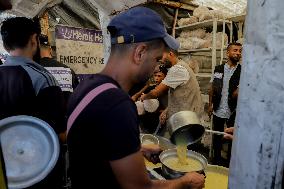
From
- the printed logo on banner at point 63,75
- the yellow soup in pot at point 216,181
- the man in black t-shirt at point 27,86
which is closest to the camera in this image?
the yellow soup in pot at point 216,181

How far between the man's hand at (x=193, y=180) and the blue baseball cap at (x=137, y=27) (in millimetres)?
803

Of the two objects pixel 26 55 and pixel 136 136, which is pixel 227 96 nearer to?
pixel 26 55

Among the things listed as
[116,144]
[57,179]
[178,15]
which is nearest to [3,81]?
[57,179]

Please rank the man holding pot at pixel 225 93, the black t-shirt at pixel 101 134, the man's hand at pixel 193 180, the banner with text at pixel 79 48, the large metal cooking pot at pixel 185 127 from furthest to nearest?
the man holding pot at pixel 225 93 → the banner with text at pixel 79 48 → the large metal cooking pot at pixel 185 127 → the man's hand at pixel 193 180 → the black t-shirt at pixel 101 134

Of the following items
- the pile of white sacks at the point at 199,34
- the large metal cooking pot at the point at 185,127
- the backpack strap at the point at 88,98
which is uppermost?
the pile of white sacks at the point at 199,34

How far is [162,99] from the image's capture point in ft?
15.9

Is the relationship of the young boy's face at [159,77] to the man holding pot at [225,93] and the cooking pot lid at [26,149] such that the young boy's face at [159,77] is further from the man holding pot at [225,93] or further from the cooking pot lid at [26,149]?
the cooking pot lid at [26,149]

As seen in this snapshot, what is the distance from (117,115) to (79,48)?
3883 mm

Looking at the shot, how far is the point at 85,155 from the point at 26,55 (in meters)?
1.74

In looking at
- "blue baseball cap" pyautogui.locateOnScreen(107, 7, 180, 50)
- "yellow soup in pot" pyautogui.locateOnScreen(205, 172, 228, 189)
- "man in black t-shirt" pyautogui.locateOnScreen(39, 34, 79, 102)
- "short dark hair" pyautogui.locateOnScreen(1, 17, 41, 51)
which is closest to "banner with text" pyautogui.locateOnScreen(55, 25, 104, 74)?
"man in black t-shirt" pyautogui.locateOnScreen(39, 34, 79, 102)

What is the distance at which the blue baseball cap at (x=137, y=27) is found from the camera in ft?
4.88

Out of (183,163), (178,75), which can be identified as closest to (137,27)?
(183,163)

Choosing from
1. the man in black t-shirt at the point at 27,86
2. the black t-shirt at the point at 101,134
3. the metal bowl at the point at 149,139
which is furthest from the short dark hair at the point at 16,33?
the black t-shirt at the point at 101,134

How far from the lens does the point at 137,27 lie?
1.49m
